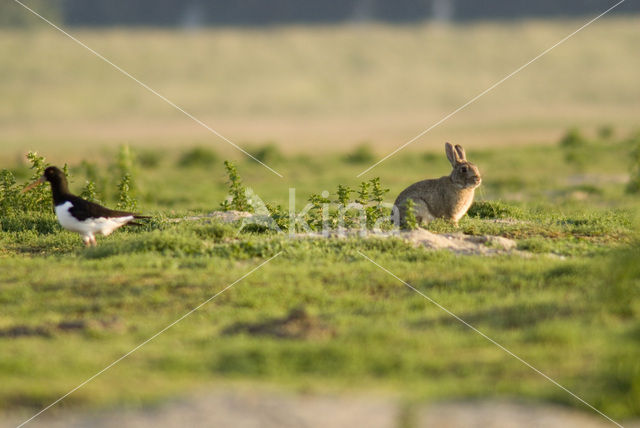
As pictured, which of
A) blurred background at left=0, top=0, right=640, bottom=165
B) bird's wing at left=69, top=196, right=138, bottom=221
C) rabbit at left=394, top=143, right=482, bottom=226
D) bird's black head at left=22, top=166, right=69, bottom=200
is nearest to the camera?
bird's wing at left=69, top=196, right=138, bottom=221

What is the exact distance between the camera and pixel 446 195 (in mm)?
11773

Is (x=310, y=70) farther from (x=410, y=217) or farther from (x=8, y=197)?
(x=410, y=217)

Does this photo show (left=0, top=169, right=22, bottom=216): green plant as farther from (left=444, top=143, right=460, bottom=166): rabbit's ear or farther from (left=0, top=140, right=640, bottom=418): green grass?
(left=444, top=143, right=460, bottom=166): rabbit's ear

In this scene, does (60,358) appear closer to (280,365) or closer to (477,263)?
(280,365)

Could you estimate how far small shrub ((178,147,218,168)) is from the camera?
105 ft

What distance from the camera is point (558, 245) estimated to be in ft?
35.1

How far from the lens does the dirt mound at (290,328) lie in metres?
7.05

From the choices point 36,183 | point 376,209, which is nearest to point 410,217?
point 376,209

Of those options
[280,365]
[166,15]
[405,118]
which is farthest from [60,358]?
[166,15]

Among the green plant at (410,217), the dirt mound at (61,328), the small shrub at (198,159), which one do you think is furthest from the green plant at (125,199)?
the small shrub at (198,159)

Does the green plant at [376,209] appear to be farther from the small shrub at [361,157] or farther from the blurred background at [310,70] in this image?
the blurred background at [310,70]

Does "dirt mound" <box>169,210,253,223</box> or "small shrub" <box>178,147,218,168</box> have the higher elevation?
"small shrub" <box>178,147,218,168</box>

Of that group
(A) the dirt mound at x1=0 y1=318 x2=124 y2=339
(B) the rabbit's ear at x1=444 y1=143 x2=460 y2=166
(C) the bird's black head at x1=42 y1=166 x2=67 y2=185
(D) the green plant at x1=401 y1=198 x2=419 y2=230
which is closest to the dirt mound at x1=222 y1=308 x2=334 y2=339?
(A) the dirt mound at x1=0 y1=318 x2=124 y2=339

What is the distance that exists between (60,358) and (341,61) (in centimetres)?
9231
